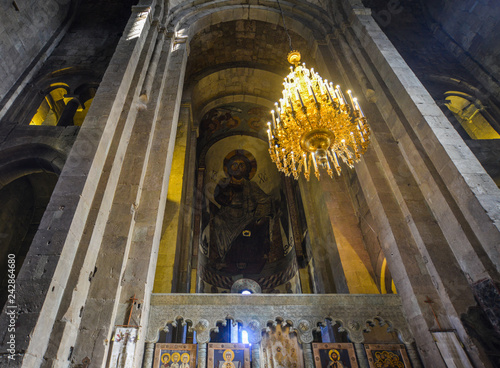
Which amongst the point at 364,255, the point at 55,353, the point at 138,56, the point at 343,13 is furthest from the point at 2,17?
the point at 364,255

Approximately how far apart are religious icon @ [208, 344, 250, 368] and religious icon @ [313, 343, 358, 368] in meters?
0.91

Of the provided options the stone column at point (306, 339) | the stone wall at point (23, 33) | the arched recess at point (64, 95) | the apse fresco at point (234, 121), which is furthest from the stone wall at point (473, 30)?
the stone wall at point (23, 33)

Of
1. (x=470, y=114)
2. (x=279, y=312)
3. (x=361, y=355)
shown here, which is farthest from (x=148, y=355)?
(x=470, y=114)

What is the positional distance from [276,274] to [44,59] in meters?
10.7

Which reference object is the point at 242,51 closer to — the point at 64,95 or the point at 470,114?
the point at 64,95

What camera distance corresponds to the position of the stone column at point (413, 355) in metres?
3.57

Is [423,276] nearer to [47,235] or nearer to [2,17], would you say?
[47,235]

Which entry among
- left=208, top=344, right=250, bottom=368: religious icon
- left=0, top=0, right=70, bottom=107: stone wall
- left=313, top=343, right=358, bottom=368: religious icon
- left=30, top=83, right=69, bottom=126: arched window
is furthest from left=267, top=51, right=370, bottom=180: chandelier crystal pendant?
left=30, top=83, right=69, bottom=126: arched window

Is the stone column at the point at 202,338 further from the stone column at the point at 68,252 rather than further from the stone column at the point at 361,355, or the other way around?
the stone column at the point at 361,355

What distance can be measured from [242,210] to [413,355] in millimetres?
10238

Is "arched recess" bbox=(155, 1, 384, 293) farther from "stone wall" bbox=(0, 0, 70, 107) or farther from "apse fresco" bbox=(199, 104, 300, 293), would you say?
"stone wall" bbox=(0, 0, 70, 107)

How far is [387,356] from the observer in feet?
12.0

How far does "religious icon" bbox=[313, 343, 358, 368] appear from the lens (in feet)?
11.7

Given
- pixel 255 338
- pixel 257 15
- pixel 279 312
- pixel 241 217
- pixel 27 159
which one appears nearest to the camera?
pixel 255 338
